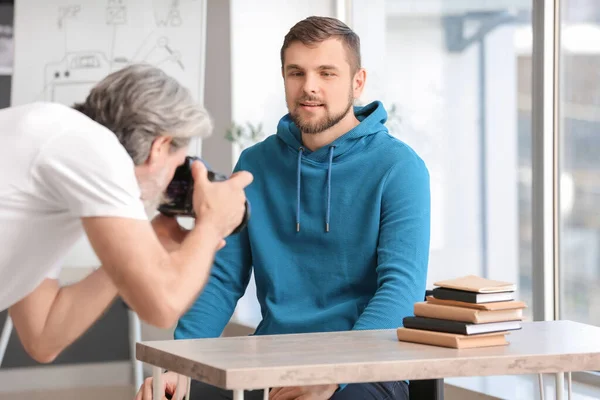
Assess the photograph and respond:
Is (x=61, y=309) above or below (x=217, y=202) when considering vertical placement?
below

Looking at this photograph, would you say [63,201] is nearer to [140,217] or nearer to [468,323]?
[140,217]

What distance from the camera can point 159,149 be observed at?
1475 mm

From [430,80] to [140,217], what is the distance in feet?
9.52

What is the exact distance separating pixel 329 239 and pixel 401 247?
0.60 feet

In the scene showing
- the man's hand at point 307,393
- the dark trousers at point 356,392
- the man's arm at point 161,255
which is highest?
the man's arm at point 161,255

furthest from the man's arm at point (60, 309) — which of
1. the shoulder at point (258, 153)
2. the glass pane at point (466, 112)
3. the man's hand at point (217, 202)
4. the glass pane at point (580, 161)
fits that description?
the glass pane at point (466, 112)

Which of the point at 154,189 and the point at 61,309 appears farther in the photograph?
the point at 61,309

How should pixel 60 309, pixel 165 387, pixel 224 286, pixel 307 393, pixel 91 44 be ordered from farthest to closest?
pixel 91 44 < pixel 224 286 < pixel 165 387 < pixel 307 393 < pixel 60 309

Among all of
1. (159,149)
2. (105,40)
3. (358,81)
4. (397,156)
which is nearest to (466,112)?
(105,40)

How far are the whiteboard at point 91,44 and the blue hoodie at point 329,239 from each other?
5.41ft

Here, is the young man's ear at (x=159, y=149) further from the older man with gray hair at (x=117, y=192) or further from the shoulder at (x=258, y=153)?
the shoulder at (x=258, y=153)

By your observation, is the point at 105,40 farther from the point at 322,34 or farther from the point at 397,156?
the point at 397,156

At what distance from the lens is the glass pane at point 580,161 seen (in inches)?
123

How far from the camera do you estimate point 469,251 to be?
3.90 meters
